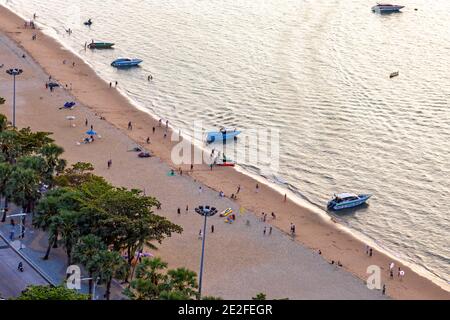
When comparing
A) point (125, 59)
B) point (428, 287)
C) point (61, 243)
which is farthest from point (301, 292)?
point (125, 59)

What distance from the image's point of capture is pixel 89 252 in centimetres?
5319

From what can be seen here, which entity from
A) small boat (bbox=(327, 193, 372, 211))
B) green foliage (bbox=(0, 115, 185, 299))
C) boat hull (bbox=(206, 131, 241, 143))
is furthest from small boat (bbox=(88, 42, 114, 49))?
small boat (bbox=(327, 193, 372, 211))

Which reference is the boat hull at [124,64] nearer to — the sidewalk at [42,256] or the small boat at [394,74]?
the small boat at [394,74]

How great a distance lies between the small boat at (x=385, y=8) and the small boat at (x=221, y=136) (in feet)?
212

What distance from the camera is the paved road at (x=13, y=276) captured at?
54906 mm

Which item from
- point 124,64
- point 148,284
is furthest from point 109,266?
point 124,64

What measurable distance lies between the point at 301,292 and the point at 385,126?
134 feet

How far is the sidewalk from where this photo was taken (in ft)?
186

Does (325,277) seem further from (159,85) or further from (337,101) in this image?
(159,85)

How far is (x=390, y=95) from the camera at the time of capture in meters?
107

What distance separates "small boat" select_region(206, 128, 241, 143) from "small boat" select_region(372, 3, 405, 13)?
212ft

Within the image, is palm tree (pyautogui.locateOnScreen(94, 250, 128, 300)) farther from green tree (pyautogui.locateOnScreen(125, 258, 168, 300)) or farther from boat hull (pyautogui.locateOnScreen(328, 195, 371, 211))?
boat hull (pyautogui.locateOnScreen(328, 195, 371, 211))
